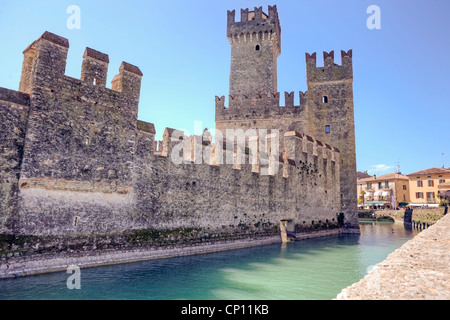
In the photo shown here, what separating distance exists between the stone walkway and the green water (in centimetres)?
269

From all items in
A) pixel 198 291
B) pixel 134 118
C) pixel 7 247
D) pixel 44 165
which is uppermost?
pixel 134 118

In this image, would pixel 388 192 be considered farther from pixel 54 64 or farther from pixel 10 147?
pixel 10 147

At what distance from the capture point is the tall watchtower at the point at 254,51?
28.6 meters

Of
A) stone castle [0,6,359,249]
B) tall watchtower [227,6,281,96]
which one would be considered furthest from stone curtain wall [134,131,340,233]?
tall watchtower [227,6,281,96]

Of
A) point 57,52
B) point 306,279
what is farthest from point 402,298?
point 57,52

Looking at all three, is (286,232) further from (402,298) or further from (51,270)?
(402,298)

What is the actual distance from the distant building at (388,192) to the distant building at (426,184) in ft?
8.30

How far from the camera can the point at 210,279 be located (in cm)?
870

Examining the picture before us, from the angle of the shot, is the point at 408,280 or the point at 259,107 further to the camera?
the point at 259,107

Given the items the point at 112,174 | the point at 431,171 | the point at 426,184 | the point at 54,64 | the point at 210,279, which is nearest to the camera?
the point at 210,279

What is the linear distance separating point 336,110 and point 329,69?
3.88 m

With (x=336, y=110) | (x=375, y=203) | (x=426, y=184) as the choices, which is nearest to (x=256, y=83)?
(x=336, y=110)

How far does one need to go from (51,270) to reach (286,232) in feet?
43.8

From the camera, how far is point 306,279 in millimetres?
8914
